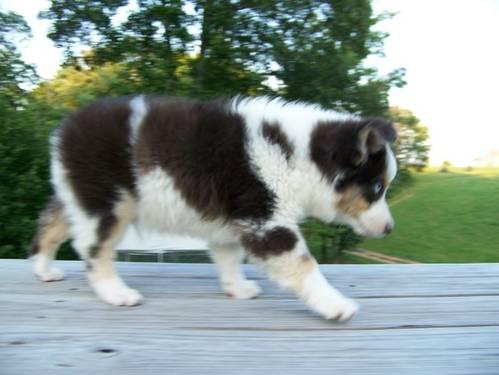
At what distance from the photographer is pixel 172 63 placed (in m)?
10.5

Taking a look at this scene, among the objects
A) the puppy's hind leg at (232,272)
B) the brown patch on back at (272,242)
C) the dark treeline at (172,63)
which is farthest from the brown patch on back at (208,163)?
the dark treeline at (172,63)

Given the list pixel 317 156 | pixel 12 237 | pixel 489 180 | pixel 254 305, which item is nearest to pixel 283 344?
pixel 254 305

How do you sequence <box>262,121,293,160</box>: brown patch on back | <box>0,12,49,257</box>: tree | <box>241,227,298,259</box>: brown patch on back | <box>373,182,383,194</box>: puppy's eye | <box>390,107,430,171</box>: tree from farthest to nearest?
<box>390,107,430,171</box>: tree < <box>0,12,49,257</box>: tree < <box>373,182,383,194</box>: puppy's eye < <box>262,121,293,160</box>: brown patch on back < <box>241,227,298,259</box>: brown patch on back

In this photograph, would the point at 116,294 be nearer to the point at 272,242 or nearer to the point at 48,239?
the point at 48,239

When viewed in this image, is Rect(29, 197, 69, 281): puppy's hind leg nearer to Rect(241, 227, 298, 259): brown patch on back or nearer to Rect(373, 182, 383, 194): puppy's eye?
Rect(241, 227, 298, 259): brown patch on back

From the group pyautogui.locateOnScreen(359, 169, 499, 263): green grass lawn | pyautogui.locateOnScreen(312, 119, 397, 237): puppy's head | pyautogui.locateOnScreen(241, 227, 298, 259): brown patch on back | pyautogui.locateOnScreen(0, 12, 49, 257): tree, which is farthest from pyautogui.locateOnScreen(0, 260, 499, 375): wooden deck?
pyautogui.locateOnScreen(359, 169, 499, 263): green grass lawn

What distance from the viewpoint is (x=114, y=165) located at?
3002 millimetres

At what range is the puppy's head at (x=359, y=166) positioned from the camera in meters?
3.00

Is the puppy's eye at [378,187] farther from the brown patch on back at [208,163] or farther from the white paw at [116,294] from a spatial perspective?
the white paw at [116,294]

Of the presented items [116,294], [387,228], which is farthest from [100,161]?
[387,228]

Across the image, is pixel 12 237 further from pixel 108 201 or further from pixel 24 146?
pixel 108 201

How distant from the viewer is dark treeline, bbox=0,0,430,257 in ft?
33.1

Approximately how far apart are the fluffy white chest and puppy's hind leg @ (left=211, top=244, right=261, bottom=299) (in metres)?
0.18

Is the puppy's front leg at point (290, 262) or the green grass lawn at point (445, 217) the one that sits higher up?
the puppy's front leg at point (290, 262)
